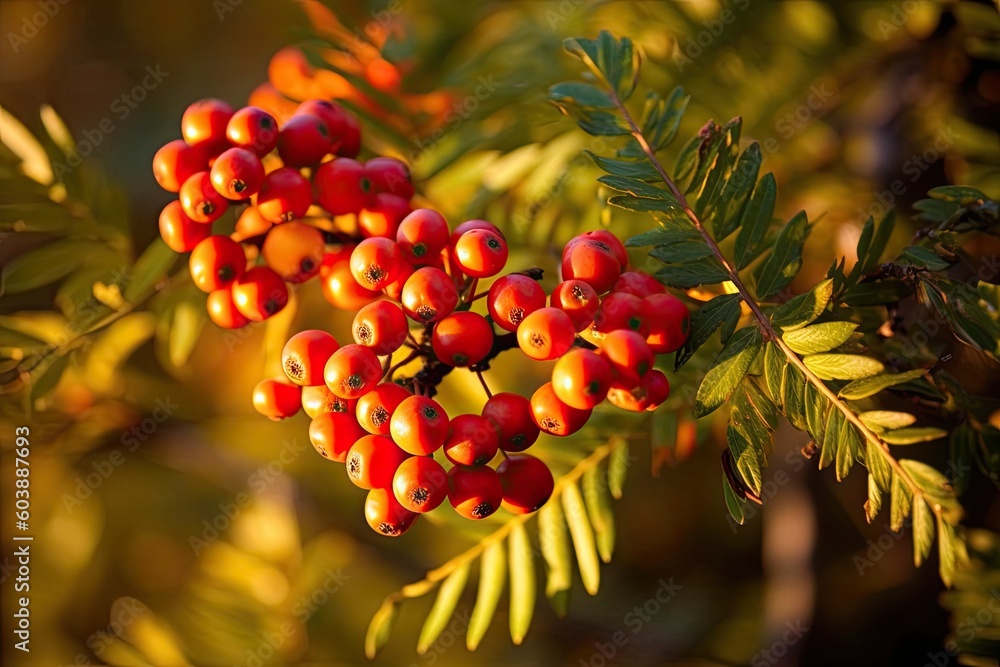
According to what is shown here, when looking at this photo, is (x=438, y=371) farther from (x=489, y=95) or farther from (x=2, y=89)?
(x=2, y=89)

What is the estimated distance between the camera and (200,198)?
737 mm

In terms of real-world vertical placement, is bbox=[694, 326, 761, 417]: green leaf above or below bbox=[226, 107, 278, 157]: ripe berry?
below

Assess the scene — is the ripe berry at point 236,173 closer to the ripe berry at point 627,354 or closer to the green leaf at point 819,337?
the ripe berry at point 627,354

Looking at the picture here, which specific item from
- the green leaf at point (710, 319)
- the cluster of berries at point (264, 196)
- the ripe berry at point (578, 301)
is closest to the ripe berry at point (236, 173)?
the cluster of berries at point (264, 196)

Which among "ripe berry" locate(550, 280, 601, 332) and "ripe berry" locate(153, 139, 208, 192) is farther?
"ripe berry" locate(153, 139, 208, 192)

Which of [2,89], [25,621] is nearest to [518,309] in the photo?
[25,621]

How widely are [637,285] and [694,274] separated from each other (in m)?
0.05

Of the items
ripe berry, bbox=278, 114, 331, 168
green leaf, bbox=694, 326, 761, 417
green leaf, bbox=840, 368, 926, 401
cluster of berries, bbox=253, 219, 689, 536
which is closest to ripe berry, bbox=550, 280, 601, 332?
cluster of berries, bbox=253, 219, 689, 536

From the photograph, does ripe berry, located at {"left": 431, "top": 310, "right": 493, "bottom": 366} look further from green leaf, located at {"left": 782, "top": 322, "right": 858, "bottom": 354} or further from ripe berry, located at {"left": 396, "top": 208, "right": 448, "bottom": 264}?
green leaf, located at {"left": 782, "top": 322, "right": 858, "bottom": 354}

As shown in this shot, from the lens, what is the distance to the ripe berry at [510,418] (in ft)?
2.19

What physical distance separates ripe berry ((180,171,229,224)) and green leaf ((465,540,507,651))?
522 millimetres

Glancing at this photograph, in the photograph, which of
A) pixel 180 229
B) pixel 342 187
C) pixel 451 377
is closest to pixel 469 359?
pixel 342 187

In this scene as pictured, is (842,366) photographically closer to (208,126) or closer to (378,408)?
(378,408)

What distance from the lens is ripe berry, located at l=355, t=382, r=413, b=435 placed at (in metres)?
0.65
